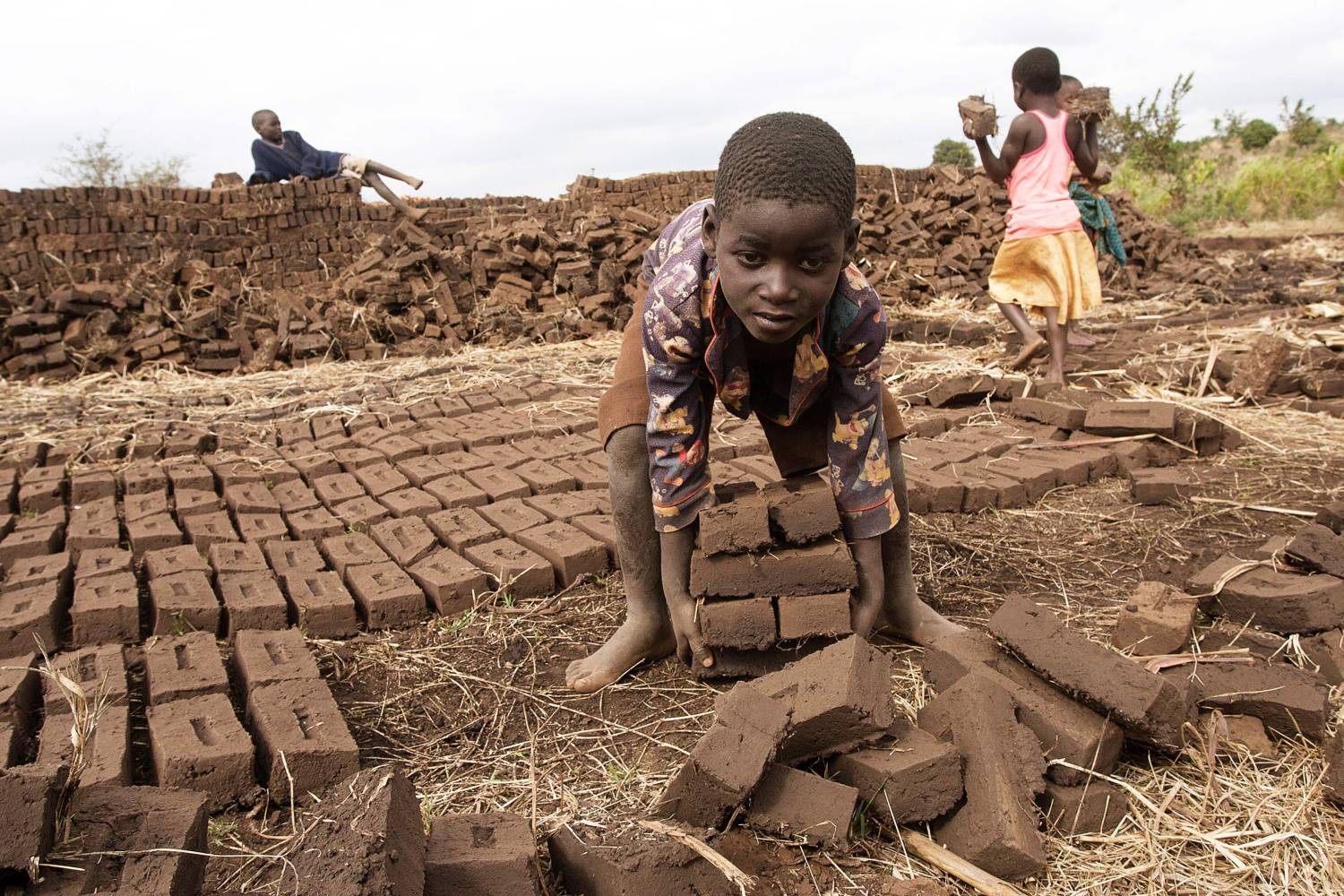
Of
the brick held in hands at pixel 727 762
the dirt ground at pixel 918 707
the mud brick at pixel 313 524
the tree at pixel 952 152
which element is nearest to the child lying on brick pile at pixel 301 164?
the dirt ground at pixel 918 707

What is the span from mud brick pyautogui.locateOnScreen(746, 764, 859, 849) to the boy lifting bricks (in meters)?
0.66

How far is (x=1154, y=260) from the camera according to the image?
1303 cm

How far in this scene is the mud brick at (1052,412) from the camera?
506 cm

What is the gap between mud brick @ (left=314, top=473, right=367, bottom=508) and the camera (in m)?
4.34

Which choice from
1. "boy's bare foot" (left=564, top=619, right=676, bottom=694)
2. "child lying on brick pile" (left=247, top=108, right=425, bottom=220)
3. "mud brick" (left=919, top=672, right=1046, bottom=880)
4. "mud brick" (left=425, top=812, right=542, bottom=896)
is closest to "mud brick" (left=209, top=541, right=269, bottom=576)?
"boy's bare foot" (left=564, top=619, right=676, bottom=694)

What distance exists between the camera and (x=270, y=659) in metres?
2.78

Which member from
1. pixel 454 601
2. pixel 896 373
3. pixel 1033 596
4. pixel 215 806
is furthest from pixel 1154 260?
pixel 215 806

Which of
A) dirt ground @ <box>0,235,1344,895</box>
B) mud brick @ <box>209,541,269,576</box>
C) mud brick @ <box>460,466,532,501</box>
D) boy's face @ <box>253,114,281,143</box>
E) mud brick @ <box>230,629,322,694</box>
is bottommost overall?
dirt ground @ <box>0,235,1344,895</box>

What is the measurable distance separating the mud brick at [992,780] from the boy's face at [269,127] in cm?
1003

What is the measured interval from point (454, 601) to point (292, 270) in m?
7.60

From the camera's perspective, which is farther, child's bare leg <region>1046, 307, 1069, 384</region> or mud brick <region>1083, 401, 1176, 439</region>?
child's bare leg <region>1046, 307, 1069, 384</region>

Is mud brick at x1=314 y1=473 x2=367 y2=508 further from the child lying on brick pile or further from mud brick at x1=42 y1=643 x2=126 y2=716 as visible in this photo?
the child lying on brick pile

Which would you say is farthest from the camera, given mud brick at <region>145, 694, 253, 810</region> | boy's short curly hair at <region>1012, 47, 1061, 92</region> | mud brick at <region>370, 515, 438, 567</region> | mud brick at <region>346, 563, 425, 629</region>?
boy's short curly hair at <region>1012, 47, 1061, 92</region>

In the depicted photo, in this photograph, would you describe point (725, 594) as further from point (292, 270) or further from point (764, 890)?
point (292, 270)
